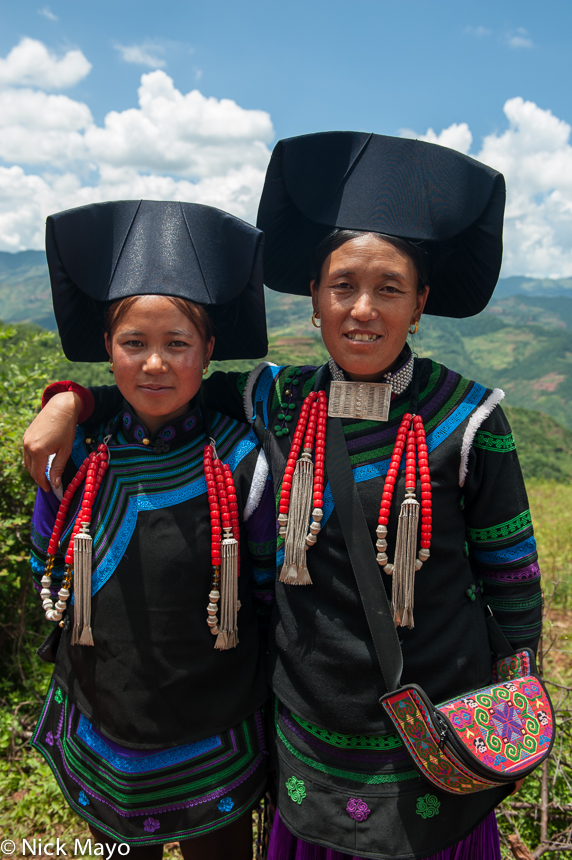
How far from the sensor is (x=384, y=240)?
161 cm

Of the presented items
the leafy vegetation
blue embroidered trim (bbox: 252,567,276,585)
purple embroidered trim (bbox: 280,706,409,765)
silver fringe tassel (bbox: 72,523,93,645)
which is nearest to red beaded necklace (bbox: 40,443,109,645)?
silver fringe tassel (bbox: 72,523,93,645)

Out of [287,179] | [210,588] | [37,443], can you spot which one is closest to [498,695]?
[210,588]

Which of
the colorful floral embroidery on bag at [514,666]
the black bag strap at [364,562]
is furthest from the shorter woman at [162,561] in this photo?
the colorful floral embroidery on bag at [514,666]

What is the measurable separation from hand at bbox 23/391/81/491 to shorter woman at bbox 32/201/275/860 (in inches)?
3.3

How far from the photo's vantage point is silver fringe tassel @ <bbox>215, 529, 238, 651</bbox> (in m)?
1.71

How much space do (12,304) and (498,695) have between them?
204 m

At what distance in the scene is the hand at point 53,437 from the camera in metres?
1.75

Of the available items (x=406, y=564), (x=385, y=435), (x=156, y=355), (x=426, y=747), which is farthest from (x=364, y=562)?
(x=156, y=355)

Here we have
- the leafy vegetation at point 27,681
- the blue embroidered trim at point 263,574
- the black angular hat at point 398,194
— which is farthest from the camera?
the leafy vegetation at point 27,681

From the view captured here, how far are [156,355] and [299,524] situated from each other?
0.67 metres

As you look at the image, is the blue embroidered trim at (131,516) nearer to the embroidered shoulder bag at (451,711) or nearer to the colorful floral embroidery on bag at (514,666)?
the embroidered shoulder bag at (451,711)

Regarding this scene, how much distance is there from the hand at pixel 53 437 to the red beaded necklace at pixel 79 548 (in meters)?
0.07

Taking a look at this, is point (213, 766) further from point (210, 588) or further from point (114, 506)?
point (114, 506)

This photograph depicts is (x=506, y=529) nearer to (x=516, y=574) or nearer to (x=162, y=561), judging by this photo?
(x=516, y=574)
